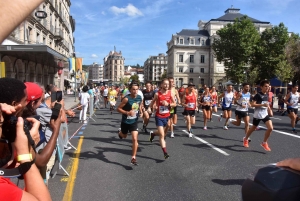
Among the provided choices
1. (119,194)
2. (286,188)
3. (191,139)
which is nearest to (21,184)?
(119,194)

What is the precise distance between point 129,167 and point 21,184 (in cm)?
205

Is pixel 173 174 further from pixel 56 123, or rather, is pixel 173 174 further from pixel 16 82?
pixel 16 82

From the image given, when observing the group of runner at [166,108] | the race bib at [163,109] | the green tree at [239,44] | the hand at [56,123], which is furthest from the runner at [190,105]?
the green tree at [239,44]

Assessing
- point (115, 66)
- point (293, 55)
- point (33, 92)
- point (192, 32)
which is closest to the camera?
point (33, 92)

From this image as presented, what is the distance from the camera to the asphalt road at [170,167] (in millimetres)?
4453

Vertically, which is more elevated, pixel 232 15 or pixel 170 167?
pixel 232 15

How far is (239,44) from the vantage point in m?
59.7

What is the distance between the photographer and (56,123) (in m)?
2.65

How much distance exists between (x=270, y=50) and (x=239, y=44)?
6.26 metres

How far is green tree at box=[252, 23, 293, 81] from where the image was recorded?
55.2 meters

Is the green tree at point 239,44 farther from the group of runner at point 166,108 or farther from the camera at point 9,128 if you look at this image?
the camera at point 9,128

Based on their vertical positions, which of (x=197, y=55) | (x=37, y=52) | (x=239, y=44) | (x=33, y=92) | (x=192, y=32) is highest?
(x=192, y=32)

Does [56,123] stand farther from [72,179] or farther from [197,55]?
[197,55]

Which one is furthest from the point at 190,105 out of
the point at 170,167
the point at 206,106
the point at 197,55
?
the point at 197,55
